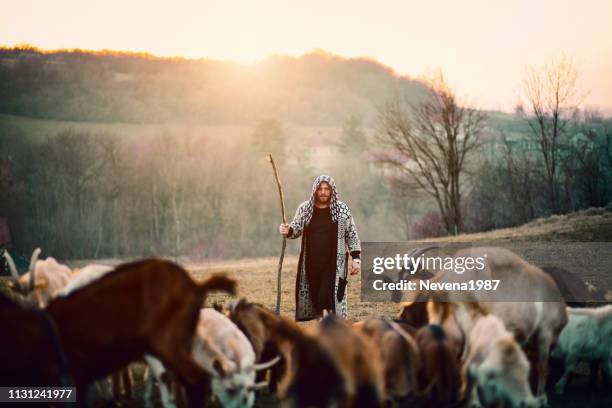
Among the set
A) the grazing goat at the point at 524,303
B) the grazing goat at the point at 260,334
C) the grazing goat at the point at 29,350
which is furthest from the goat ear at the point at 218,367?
the grazing goat at the point at 524,303

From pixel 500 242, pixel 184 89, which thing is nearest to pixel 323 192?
pixel 500 242

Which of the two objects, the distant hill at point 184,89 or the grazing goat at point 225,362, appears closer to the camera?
the grazing goat at point 225,362

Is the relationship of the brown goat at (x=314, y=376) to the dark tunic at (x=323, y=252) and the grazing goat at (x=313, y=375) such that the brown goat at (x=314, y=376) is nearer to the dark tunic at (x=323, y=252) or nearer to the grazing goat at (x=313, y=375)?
the grazing goat at (x=313, y=375)

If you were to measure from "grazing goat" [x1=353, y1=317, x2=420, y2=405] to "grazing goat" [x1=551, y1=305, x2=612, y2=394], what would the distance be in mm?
2678

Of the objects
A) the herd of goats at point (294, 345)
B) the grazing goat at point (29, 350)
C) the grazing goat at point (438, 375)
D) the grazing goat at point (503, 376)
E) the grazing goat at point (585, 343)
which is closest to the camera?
the grazing goat at point (29, 350)

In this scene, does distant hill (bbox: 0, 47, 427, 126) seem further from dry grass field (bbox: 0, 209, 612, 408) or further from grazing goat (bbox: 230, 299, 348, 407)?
grazing goat (bbox: 230, 299, 348, 407)

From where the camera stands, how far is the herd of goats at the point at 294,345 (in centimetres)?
550

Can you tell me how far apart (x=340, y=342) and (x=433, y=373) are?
1063mm

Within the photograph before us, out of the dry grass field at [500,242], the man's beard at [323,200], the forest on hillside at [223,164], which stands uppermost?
the forest on hillside at [223,164]

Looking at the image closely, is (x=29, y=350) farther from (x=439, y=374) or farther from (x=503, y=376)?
(x=503, y=376)

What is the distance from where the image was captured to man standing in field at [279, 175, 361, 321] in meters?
9.59

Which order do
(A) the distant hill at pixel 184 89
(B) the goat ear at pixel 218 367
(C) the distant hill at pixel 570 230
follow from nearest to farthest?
(B) the goat ear at pixel 218 367 < (C) the distant hill at pixel 570 230 < (A) the distant hill at pixel 184 89

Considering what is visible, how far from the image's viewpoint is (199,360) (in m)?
7.04

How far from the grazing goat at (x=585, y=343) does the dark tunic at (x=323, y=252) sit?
3.28 m
